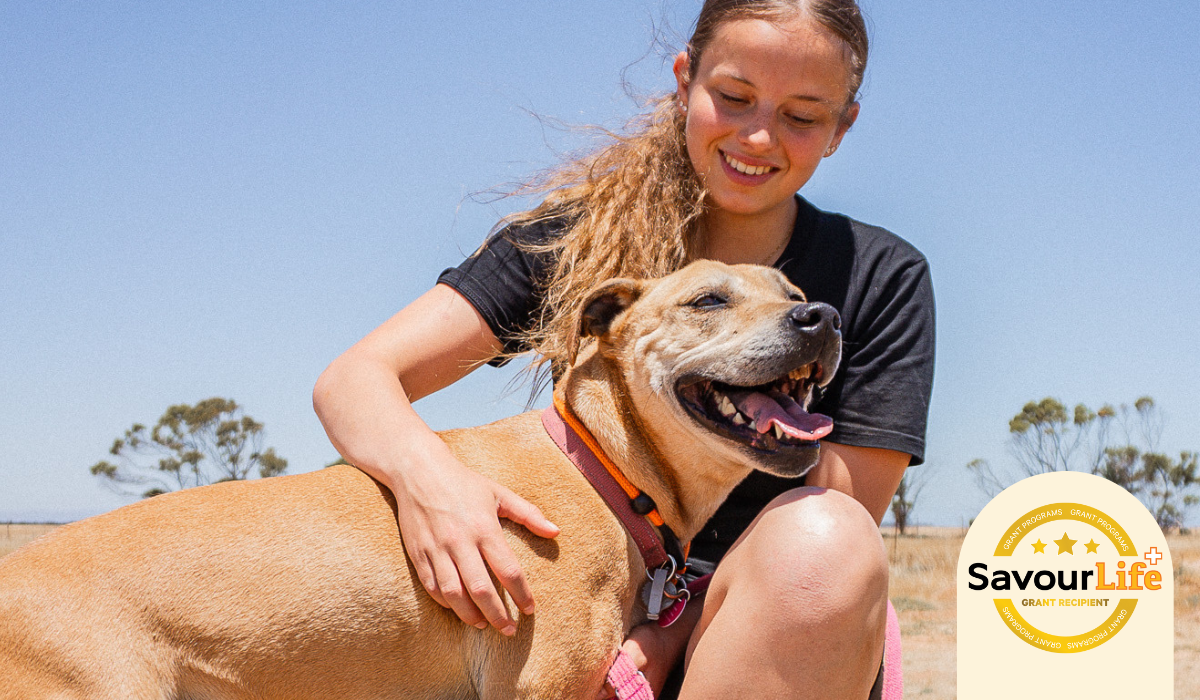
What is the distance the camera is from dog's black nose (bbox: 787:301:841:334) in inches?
130

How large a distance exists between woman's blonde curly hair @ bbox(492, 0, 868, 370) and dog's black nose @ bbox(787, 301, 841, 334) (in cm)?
91

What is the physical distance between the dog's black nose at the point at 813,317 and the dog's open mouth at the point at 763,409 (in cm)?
17

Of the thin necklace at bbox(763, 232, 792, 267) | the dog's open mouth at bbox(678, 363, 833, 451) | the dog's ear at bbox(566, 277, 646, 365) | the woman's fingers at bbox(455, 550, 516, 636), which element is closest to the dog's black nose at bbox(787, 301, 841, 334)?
the dog's open mouth at bbox(678, 363, 833, 451)

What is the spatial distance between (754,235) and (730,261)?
0.54ft

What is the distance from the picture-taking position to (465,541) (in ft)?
9.75

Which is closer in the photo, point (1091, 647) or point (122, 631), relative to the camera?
point (122, 631)

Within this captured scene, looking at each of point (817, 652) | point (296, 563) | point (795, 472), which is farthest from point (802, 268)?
point (296, 563)

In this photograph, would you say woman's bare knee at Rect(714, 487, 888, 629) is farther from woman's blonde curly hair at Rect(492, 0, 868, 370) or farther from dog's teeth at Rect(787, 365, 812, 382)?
woman's blonde curly hair at Rect(492, 0, 868, 370)

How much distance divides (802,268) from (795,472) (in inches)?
46.2

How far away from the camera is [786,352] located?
10.8ft

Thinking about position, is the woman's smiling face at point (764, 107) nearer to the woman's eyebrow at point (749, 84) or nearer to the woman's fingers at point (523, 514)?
the woman's eyebrow at point (749, 84)

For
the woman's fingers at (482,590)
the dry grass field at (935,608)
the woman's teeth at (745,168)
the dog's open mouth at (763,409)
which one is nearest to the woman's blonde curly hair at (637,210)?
the woman's teeth at (745,168)

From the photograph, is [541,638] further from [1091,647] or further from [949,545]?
[949,545]

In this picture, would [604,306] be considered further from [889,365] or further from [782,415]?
[889,365]
